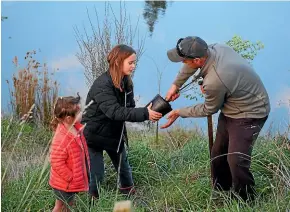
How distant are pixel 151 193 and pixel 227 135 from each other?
0.89 m

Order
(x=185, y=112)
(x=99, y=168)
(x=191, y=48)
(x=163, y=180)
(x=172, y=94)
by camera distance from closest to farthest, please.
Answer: (x=191, y=48) → (x=185, y=112) → (x=172, y=94) → (x=99, y=168) → (x=163, y=180)

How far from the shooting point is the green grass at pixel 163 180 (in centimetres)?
383

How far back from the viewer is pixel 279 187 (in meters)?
4.03

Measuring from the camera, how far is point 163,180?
485 centimetres

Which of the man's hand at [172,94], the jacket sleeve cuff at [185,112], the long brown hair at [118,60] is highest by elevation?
the long brown hair at [118,60]

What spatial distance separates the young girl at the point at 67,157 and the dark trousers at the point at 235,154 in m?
1.12

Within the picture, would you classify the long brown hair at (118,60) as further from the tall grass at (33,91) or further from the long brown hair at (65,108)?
the tall grass at (33,91)

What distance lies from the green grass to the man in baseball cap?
0.78ft

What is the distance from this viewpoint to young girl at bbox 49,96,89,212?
3.83m

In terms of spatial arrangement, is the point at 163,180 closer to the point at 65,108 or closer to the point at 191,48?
the point at 65,108

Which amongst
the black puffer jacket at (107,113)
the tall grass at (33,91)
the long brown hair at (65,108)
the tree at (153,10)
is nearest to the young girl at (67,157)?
the long brown hair at (65,108)

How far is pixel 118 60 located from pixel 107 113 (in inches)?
18.0

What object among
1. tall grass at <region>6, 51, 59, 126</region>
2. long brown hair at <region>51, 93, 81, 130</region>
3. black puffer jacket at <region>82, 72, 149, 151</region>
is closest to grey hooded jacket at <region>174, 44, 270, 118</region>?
black puffer jacket at <region>82, 72, 149, 151</region>

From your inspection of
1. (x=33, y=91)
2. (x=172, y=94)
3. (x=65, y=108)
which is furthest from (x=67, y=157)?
(x=33, y=91)
